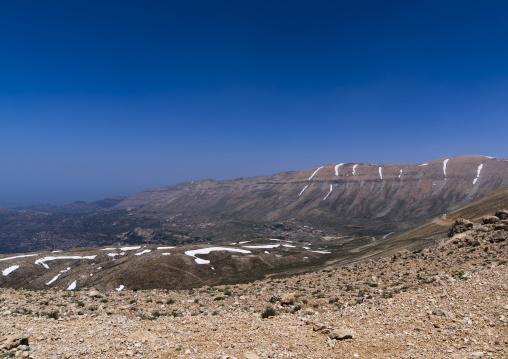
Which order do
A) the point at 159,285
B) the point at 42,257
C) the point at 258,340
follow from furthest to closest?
the point at 42,257, the point at 159,285, the point at 258,340

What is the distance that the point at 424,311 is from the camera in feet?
42.6

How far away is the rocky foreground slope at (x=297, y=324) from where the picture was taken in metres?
10.2

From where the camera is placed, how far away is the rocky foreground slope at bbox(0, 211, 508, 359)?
33.5 ft

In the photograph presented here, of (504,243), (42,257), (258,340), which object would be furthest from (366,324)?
(42,257)

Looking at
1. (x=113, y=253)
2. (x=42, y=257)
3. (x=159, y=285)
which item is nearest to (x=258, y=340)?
(x=159, y=285)

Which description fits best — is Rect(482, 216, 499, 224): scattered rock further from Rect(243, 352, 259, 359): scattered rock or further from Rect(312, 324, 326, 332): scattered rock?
Rect(243, 352, 259, 359): scattered rock

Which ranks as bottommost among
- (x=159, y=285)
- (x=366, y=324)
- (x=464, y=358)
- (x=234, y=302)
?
(x=159, y=285)

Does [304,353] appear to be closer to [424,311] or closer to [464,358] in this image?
[464,358]

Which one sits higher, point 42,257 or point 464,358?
point 464,358

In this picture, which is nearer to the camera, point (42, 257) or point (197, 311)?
point (197, 311)

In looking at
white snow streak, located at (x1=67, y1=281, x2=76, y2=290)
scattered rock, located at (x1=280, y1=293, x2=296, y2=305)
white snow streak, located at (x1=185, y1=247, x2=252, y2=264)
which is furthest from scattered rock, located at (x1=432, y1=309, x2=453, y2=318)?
white snow streak, located at (x1=67, y1=281, x2=76, y2=290)

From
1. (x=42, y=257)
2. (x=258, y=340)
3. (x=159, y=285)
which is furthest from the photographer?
(x=42, y=257)

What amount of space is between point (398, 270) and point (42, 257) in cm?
9882

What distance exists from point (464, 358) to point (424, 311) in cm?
451
